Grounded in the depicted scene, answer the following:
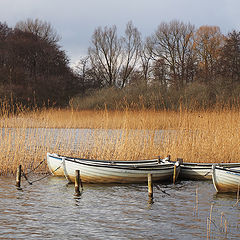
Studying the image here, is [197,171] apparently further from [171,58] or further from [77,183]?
[171,58]

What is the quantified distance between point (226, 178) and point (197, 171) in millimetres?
1679

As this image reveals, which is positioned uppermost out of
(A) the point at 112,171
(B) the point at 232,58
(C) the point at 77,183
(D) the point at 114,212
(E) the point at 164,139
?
(B) the point at 232,58

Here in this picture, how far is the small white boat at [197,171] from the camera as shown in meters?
10.1

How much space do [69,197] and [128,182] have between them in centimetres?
160

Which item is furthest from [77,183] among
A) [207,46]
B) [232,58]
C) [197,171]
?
[207,46]

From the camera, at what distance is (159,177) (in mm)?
9883

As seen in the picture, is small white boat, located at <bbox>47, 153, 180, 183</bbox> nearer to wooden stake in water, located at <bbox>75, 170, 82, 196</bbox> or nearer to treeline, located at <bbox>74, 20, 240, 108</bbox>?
wooden stake in water, located at <bbox>75, 170, 82, 196</bbox>

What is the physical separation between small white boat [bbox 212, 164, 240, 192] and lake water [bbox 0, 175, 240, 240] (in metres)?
0.18

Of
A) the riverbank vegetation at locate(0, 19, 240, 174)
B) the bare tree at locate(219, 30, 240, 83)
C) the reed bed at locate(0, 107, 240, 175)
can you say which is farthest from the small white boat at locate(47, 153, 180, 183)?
the bare tree at locate(219, 30, 240, 83)

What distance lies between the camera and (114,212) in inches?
290

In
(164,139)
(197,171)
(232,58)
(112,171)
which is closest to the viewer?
(112,171)

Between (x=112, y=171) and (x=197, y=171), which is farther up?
(x=112, y=171)

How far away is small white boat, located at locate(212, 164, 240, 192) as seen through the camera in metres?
8.48

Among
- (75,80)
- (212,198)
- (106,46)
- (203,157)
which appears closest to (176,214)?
(212,198)
